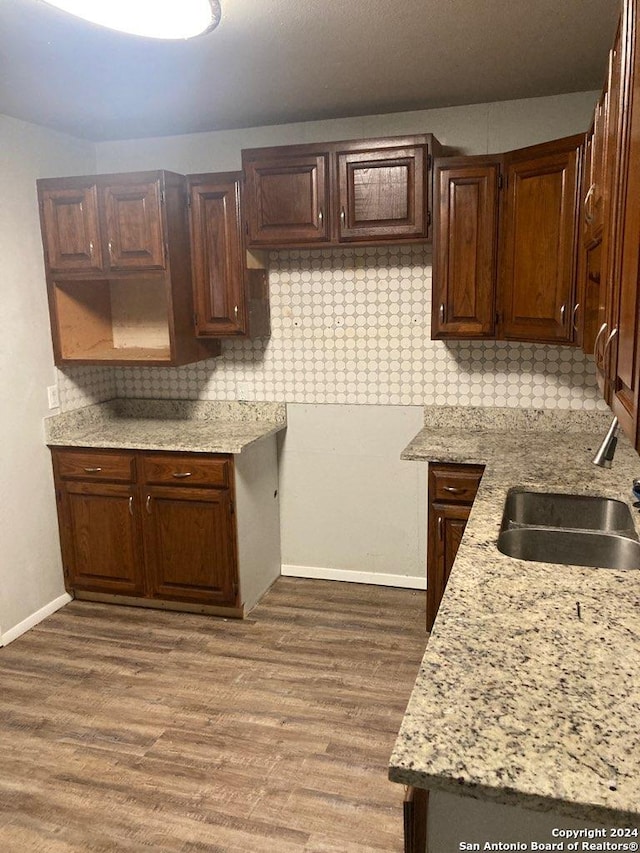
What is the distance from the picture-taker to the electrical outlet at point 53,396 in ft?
11.8

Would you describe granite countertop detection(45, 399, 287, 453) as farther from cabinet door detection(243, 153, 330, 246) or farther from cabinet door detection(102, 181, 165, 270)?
cabinet door detection(243, 153, 330, 246)

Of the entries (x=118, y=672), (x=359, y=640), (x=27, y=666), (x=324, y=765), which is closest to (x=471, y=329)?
(x=359, y=640)

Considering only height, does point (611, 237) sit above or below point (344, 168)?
below

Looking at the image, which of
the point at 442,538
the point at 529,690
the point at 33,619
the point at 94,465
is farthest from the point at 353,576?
the point at 529,690

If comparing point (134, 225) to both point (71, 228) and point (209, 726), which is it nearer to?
point (71, 228)

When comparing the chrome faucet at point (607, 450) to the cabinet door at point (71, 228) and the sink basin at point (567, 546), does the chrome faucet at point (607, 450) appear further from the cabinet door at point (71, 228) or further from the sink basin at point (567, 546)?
the cabinet door at point (71, 228)

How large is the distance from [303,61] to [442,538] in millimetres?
2093

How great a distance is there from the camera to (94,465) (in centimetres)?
353

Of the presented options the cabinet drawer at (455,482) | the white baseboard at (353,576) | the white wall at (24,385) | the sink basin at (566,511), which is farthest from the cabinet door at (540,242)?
the white wall at (24,385)

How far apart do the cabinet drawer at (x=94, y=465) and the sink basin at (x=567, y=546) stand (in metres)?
2.07

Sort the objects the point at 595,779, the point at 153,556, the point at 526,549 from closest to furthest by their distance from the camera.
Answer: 1. the point at 595,779
2. the point at 526,549
3. the point at 153,556

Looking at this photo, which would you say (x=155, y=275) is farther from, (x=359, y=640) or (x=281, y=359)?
(x=359, y=640)

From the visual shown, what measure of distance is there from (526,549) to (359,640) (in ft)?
4.41

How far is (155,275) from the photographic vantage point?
11.2ft
